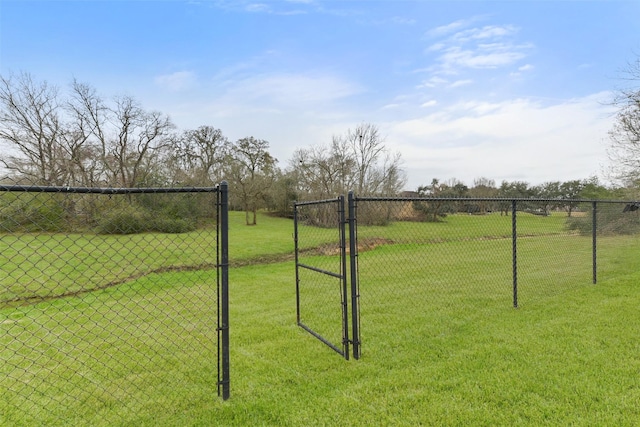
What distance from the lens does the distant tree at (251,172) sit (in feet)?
78.2

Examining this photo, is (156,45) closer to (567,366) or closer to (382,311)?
(382,311)

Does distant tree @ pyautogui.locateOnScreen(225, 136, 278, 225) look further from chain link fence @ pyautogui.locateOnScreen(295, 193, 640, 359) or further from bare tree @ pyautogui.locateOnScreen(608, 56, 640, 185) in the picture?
bare tree @ pyautogui.locateOnScreen(608, 56, 640, 185)

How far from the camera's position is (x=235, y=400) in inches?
91.6

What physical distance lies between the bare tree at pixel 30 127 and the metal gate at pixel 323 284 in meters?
16.8

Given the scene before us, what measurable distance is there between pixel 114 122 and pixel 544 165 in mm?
25510

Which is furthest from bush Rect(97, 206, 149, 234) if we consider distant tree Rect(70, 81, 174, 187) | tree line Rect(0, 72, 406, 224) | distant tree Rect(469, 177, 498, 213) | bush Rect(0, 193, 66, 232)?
distant tree Rect(469, 177, 498, 213)

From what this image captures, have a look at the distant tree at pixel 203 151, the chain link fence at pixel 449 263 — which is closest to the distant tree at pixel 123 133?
the distant tree at pixel 203 151

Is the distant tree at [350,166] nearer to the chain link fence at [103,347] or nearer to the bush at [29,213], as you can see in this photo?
the chain link fence at [103,347]

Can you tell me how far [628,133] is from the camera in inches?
476

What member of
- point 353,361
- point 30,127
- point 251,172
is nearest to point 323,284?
point 353,361

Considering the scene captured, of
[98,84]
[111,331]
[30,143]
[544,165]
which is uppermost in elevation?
[98,84]

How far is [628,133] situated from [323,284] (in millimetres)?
13337

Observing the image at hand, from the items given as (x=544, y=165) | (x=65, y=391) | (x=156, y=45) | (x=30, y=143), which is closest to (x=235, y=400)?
(x=65, y=391)

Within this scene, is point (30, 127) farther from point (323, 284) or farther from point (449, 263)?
point (449, 263)
